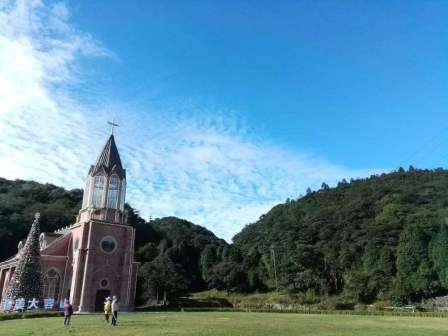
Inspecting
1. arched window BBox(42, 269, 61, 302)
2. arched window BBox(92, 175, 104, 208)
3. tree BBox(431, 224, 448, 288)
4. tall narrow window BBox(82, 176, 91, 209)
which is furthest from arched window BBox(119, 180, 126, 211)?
tree BBox(431, 224, 448, 288)

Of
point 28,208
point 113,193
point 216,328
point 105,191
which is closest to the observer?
point 216,328

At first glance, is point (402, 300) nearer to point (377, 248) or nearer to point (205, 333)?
point (377, 248)

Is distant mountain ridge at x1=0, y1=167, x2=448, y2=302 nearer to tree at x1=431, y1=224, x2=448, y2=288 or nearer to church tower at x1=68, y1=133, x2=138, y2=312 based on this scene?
tree at x1=431, y1=224, x2=448, y2=288

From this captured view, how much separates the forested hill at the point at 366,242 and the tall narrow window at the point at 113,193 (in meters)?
33.0

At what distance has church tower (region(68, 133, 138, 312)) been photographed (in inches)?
1438

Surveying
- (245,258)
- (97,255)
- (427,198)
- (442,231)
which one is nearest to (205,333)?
(97,255)

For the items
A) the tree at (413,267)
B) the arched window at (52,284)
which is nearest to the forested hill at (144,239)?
the arched window at (52,284)

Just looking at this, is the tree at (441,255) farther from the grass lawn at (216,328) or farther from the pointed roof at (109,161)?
the pointed roof at (109,161)

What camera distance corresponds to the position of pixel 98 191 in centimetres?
4028

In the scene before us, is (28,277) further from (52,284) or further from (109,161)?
(109,161)

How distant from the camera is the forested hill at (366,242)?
5466cm

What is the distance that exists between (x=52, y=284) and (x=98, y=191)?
9.08 metres

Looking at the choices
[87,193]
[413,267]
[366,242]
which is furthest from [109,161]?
[366,242]

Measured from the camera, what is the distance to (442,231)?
54.9m
